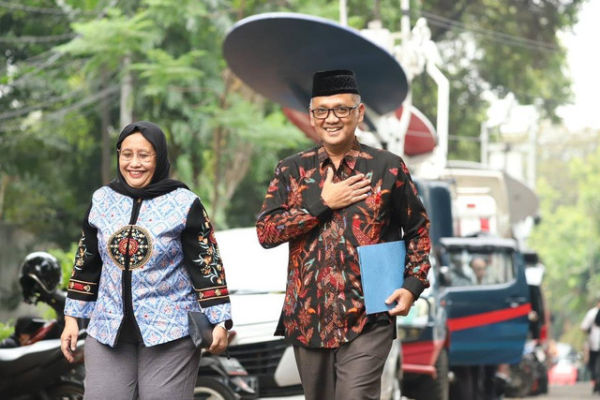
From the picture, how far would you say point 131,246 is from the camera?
218 inches

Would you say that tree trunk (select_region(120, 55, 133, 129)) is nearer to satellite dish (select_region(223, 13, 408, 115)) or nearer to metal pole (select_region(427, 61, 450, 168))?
satellite dish (select_region(223, 13, 408, 115))

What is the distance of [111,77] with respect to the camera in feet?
66.9

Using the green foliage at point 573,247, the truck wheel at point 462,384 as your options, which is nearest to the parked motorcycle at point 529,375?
the truck wheel at point 462,384

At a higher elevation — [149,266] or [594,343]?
[149,266]

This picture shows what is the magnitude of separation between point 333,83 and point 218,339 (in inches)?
45.4

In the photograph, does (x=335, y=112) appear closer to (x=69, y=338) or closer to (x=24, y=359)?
(x=69, y=338)

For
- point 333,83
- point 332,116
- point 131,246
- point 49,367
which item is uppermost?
point 333,83

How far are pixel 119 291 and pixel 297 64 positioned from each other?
40.5 feet

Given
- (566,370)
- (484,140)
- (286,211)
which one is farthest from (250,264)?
(566,370)

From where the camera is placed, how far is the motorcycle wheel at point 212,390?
28.6ft

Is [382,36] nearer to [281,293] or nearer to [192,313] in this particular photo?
[281,293]

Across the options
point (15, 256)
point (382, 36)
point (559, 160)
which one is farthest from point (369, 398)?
point (559, 160)

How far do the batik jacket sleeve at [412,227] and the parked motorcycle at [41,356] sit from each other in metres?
3.56

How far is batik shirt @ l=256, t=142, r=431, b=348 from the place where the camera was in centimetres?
545
